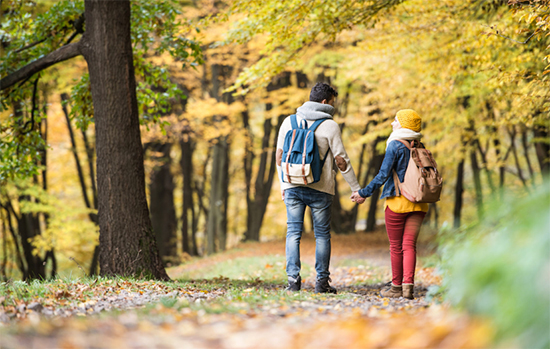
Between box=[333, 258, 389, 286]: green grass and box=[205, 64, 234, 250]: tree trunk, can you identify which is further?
box=[205, 64, 234, 250]: tree trunk

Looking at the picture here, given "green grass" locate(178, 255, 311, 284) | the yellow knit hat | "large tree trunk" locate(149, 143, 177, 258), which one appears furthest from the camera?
"large tree trunk" locate(149, 143, 177, 258)

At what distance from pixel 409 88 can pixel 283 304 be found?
9.61 m

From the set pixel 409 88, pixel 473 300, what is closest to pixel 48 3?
pixel 409 88

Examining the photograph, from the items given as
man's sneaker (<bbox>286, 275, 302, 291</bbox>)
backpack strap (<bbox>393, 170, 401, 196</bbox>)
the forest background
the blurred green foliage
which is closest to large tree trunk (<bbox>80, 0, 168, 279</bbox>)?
the forest background

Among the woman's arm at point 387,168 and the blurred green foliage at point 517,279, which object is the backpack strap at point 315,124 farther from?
the blurred green foliage at point 517,279

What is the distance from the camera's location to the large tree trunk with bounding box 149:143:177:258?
16783 mm

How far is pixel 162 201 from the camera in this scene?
17.5 metres

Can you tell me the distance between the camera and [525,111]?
8.07 meters

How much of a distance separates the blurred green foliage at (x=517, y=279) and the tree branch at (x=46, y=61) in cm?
579

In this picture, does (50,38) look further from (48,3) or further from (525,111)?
(525,111)

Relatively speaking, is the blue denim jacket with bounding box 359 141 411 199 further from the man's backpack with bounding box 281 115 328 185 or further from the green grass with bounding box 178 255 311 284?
the green grass with bounding box 178 255 311 284

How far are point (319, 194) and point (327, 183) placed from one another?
0.14m

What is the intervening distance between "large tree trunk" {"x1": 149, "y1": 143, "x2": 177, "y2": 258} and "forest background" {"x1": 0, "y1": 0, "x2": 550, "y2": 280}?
2.6 inches

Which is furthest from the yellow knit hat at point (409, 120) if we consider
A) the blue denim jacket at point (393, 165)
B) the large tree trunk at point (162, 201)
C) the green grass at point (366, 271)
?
the large tree trunk at point (162, 201)
